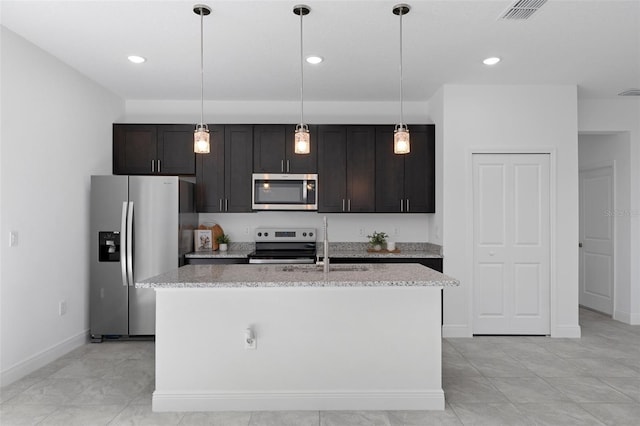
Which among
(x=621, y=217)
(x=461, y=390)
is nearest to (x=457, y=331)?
(x=461, y=390)

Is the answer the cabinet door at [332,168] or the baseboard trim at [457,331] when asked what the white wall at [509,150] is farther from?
the cabinet door at [332,168]

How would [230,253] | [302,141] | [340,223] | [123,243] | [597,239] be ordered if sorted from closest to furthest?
[302,141]
[123,243]
[230,253]
[340,223]
[597,239]

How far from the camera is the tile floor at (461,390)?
258 centimetres

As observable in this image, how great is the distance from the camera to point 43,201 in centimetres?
354

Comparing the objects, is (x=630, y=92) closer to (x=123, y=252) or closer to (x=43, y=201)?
(x=123, y=252)

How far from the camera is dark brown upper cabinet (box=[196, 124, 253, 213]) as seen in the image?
4.83m

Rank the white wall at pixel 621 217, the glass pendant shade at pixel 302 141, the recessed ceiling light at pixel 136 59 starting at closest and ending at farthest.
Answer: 1. the glass pendant shade at pixel 302 141
2. the recessed ceiling light at pixel 136 59
3. the white wall at pixel 621 217

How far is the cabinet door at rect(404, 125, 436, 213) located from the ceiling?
1.64 ft

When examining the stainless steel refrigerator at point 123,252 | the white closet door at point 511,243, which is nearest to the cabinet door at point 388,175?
the white closet door at point 511,243

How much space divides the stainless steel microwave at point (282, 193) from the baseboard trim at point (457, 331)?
77.6 inches

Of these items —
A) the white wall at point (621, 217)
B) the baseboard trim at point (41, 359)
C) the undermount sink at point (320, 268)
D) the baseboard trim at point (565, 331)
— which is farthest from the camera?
the white wall at point (621, 217)

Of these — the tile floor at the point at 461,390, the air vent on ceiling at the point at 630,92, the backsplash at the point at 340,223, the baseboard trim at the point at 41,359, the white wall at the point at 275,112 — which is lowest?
the tile floor at the point at 461,390

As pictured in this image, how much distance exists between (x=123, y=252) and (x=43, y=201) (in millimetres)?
879

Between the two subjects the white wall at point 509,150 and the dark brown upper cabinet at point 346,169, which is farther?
the dark brown upper cabinet at point 346,169
